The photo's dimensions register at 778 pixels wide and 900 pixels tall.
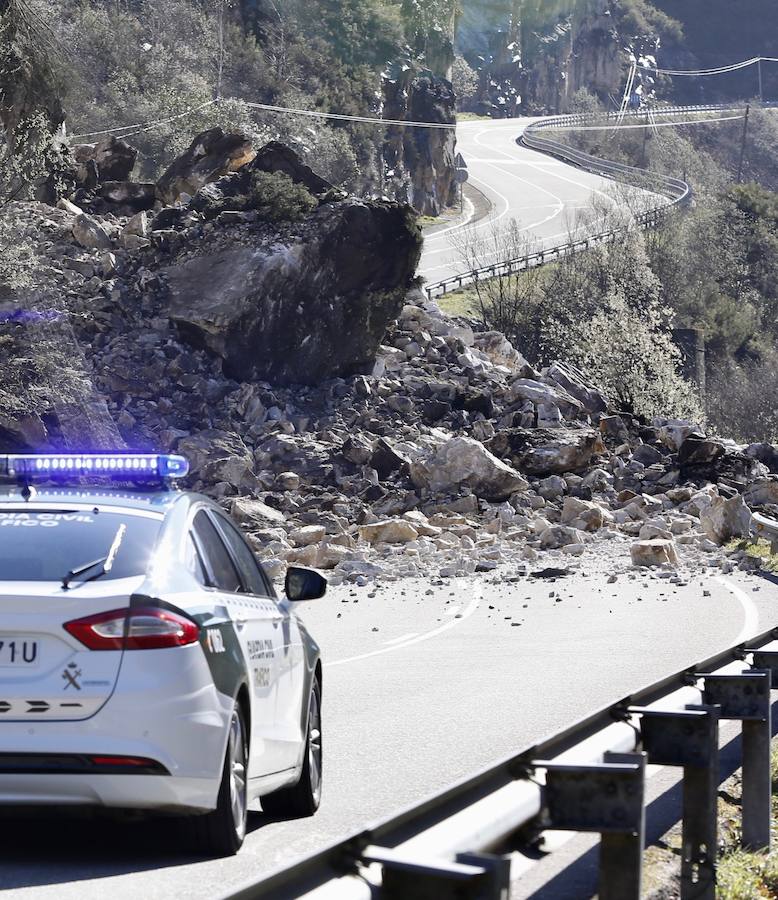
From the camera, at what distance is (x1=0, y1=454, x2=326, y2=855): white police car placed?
5.73 meters

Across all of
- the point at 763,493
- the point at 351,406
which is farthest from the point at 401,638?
the point at 351,406

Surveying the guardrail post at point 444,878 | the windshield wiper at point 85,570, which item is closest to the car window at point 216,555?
the windshield wiper at point 85,570

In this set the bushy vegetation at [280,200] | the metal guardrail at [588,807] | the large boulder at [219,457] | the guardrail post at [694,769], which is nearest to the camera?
the metal guardrail at [588,807]

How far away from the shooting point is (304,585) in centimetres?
746

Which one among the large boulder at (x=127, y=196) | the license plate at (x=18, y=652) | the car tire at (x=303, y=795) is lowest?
the large boulder at (x=127, y=196)

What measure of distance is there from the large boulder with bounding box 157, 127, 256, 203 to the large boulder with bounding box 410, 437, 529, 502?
17006 millimetres

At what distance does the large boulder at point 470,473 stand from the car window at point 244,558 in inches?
929

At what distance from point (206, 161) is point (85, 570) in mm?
41842

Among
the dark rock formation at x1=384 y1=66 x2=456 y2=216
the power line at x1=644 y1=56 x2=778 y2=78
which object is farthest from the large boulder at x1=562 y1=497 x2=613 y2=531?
the power line at x1=644 y1=56 x2=778 y2=78

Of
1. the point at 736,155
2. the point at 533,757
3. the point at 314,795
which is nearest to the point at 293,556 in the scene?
the point at 314,795

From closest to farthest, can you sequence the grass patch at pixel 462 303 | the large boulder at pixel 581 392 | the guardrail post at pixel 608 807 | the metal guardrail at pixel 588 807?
the metal guardrail at pixel 588 807
the guardrail post at pixel 608 807
the large boulder at pixel 581 392
the grass patch at pixel 462 303

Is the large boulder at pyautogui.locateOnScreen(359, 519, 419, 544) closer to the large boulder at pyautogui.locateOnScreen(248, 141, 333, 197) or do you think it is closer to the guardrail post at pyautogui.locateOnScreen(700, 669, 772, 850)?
the large boulder at pyautogui.locateOnScreen(248, 141, 333, 197)

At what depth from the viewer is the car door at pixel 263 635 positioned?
263 inches

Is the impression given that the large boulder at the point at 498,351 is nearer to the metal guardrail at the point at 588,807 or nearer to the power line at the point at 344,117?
the power line at the point at 344,117
